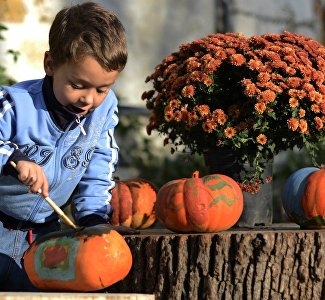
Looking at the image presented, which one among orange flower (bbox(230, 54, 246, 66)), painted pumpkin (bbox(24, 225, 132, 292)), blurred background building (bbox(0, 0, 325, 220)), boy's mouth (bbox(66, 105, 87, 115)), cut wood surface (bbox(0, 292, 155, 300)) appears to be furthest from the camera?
blurred background building (bbox(0, 0, 325, 220))

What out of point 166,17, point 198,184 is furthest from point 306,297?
point 166,17

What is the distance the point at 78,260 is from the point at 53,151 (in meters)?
0.56

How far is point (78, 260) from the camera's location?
352cm

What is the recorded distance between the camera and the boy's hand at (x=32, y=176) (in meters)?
3.57

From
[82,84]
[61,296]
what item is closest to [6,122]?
[82,84]

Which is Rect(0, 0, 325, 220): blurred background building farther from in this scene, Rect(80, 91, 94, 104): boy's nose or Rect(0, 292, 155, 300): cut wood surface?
Rect(0, 292, 155, 300): cut wood surface

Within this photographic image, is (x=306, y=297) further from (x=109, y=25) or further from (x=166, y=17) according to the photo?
(x=166, y=17)

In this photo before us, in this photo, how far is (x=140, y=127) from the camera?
7.93 meters

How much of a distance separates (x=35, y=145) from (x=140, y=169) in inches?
156

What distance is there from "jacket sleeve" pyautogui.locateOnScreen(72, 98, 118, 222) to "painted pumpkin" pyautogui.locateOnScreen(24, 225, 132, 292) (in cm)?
50

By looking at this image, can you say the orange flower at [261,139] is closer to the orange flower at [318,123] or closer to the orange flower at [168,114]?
the orange flower at [318,123]

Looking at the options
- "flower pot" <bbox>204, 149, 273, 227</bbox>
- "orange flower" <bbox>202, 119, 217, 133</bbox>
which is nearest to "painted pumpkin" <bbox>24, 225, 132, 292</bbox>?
"orange flower" <bbox>202, 119, 217, 133</bbox>

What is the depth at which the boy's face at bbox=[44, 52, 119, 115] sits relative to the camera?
3.69 m

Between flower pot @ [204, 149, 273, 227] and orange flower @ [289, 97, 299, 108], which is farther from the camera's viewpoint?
flower pot @ [204, 149, 273, 227]
